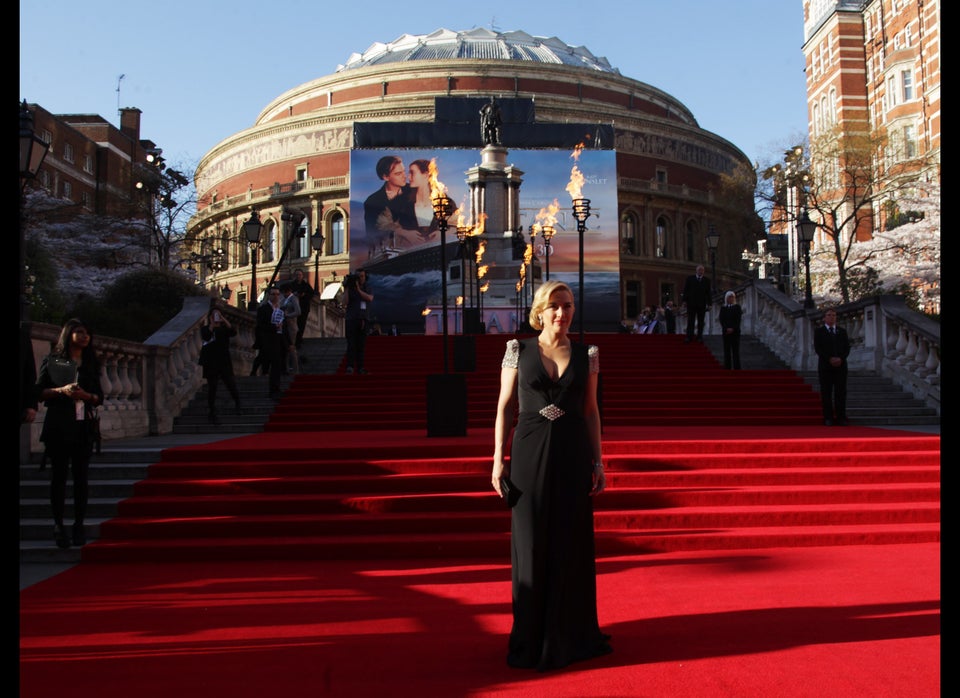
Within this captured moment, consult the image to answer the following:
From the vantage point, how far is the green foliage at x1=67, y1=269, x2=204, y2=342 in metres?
17.2

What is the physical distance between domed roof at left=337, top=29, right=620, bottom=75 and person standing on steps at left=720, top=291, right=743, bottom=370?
62.0 m

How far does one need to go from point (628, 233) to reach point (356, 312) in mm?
58075

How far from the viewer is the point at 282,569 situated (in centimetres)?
665

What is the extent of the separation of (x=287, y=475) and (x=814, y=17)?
71.7 m

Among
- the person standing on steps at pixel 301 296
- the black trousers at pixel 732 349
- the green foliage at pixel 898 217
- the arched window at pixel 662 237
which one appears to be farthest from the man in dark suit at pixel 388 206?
the black trousers at pixel 732 349

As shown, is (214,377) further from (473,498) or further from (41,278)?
(41,278)

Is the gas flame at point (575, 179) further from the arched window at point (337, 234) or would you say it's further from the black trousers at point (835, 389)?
the black trousers at point (835, 389)

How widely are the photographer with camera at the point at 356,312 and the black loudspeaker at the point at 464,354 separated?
1.67m

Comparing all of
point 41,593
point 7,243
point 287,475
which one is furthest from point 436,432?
point 7,243

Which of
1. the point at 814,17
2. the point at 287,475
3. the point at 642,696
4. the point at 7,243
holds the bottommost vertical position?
the point at 642,696

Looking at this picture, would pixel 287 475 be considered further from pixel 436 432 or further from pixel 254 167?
pixel 254 167

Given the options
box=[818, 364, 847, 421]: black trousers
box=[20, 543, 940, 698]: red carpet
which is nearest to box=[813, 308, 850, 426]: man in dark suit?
box=[818, 364, 847, 421]: black trousers

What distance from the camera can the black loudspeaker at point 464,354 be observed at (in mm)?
15562

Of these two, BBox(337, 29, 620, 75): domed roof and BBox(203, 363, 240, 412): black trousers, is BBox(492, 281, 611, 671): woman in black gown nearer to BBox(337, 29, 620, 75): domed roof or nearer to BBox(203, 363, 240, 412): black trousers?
BBox(203, 363, 240, 412): black trousers
